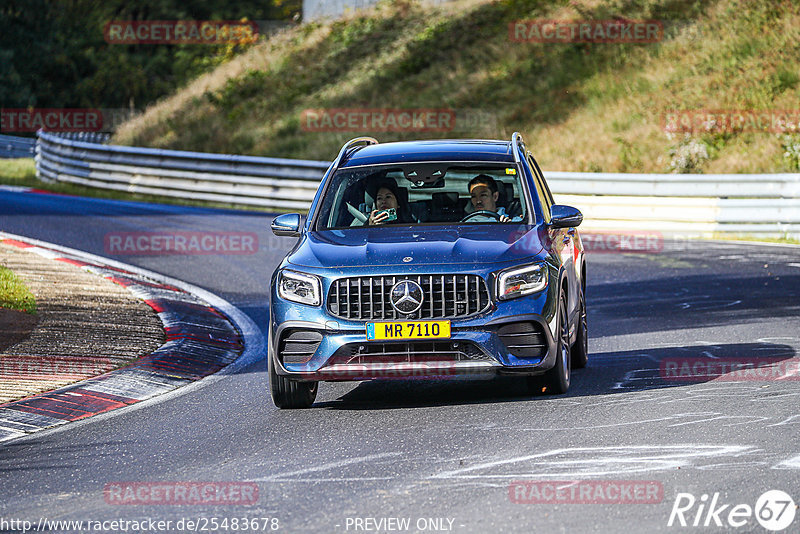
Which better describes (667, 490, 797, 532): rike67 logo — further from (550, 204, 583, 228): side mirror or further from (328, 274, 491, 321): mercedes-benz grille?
(550, 204, 583, 228): side mirror

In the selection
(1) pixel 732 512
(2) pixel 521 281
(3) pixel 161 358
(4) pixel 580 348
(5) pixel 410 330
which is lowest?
(3) pixel 161 358

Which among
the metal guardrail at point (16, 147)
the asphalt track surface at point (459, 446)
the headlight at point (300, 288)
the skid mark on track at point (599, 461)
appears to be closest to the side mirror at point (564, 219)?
the asphalt track surface at point (459, 446)

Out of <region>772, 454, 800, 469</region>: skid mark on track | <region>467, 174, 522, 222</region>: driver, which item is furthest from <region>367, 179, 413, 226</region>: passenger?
<region>772, 454, 800, 469</region>: skid mark on track

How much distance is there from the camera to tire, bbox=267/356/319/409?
9.12 m

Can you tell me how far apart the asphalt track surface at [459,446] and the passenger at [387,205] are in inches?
50.9

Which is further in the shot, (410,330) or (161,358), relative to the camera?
(161,358)

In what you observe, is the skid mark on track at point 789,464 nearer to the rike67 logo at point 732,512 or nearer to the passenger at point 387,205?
the rike67 logo at point 732,512

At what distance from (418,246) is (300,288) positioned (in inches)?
33.6

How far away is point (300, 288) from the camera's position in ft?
29.3

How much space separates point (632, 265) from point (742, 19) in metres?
18.0

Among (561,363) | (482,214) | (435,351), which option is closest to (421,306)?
(435,351)

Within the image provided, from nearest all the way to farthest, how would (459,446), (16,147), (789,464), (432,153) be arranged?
(789,464) → (459,446) → (432,153) → (16,147)

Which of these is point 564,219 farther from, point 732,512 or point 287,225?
point 732,512

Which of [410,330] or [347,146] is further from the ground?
[347,146]
